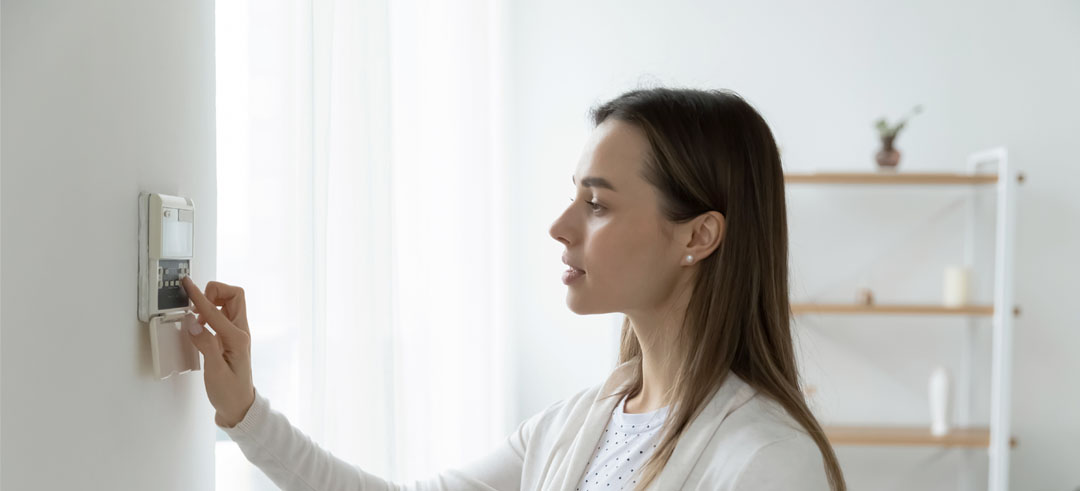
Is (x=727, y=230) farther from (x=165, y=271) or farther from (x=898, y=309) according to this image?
(x=898, y=309)

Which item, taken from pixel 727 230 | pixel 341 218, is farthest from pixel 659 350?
pixel 341 218

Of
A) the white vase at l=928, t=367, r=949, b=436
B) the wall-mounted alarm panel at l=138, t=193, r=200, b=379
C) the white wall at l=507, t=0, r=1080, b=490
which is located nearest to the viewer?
the wall-mounted alarm panel at l=138, t=193, r=200, b=379

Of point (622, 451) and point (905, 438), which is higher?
point (622, 451)

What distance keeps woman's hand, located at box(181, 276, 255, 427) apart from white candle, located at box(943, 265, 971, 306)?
2.62 m

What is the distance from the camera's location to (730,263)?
1.08m

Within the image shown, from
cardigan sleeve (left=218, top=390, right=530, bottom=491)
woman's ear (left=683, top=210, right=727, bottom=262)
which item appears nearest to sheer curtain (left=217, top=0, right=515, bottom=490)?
cardigan sleeve (left=218, top=390, right=530, bottom=491)

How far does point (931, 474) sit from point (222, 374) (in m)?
2.96

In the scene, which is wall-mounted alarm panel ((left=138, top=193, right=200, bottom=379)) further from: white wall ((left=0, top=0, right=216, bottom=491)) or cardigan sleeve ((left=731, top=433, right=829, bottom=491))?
cardigan sleeve ((left=731, top=433, right=829, bottom=491))

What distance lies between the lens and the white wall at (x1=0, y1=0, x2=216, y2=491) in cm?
44

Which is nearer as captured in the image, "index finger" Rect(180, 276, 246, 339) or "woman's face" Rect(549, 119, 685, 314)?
"index finger" Rect(180, 276, 246, 339)

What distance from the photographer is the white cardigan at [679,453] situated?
3.08 ft

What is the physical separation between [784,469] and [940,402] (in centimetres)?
230

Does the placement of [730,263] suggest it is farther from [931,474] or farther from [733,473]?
[931,474]

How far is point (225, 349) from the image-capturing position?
87 cm
